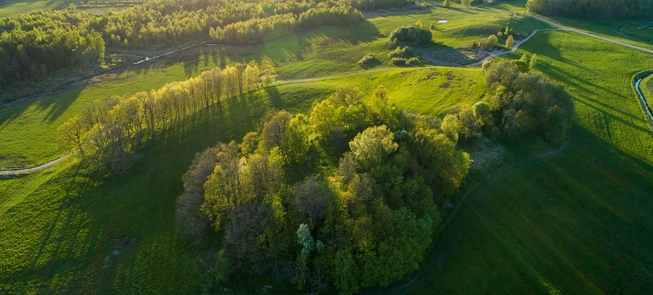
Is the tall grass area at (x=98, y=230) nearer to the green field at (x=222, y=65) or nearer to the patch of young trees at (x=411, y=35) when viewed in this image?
the green field at (x=222, y=65)

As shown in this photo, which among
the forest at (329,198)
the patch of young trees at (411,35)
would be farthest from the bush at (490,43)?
the forest at (329,198)

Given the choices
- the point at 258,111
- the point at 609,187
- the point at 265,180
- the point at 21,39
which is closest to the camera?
the point at 265,180

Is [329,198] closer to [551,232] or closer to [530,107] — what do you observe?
[551,232]

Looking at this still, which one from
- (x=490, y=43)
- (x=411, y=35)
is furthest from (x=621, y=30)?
(x=411, y=35)

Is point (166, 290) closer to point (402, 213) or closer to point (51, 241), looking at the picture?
point (51, 241)

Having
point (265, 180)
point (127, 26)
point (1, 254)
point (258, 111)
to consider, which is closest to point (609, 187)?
point (265, 180)

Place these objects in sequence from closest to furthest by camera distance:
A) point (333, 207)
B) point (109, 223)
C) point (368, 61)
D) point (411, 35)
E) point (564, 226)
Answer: point (333, 207), point (564, 226), point (109, 223), point (368, 61), point (411, 35)
